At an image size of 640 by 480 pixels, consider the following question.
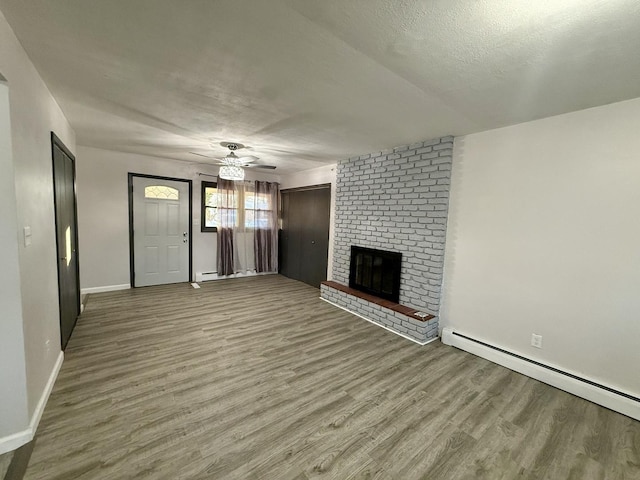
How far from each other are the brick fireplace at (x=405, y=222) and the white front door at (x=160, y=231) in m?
3.16

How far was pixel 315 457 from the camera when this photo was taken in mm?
1602

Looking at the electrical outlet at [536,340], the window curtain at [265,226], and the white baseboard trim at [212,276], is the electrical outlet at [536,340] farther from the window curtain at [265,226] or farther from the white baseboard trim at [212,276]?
the white baseboard trim at [212,276]

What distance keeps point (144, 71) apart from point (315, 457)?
9.21ft

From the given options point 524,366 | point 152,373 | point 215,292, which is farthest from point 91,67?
point 524,366

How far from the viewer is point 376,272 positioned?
4.04 m

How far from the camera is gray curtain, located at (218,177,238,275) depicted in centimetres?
552

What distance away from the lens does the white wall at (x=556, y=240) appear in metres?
2.11

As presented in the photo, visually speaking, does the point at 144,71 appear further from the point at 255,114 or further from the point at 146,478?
the point at 146,478

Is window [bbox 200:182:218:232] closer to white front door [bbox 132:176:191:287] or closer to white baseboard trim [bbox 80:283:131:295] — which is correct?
white front door [bbox 132:176:191:287]

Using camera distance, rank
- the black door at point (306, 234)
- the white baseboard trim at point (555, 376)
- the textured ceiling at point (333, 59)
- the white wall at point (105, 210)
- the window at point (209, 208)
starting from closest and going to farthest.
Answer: the textured ceiling at point (333, 59) → the white baseboard trim at point (555, 376) → the white wall at point (105, 210) → the black door at point (306, 234) → the window at point (209, 208)

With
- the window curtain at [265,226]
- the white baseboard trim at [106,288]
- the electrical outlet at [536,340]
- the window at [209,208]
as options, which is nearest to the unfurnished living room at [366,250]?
the electrical outlet at [536,340]

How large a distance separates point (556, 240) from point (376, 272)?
214 centimetres

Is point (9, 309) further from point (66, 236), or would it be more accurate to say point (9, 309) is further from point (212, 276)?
point (212, 276)

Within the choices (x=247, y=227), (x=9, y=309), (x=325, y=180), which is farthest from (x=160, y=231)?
(x=9, y=309)
